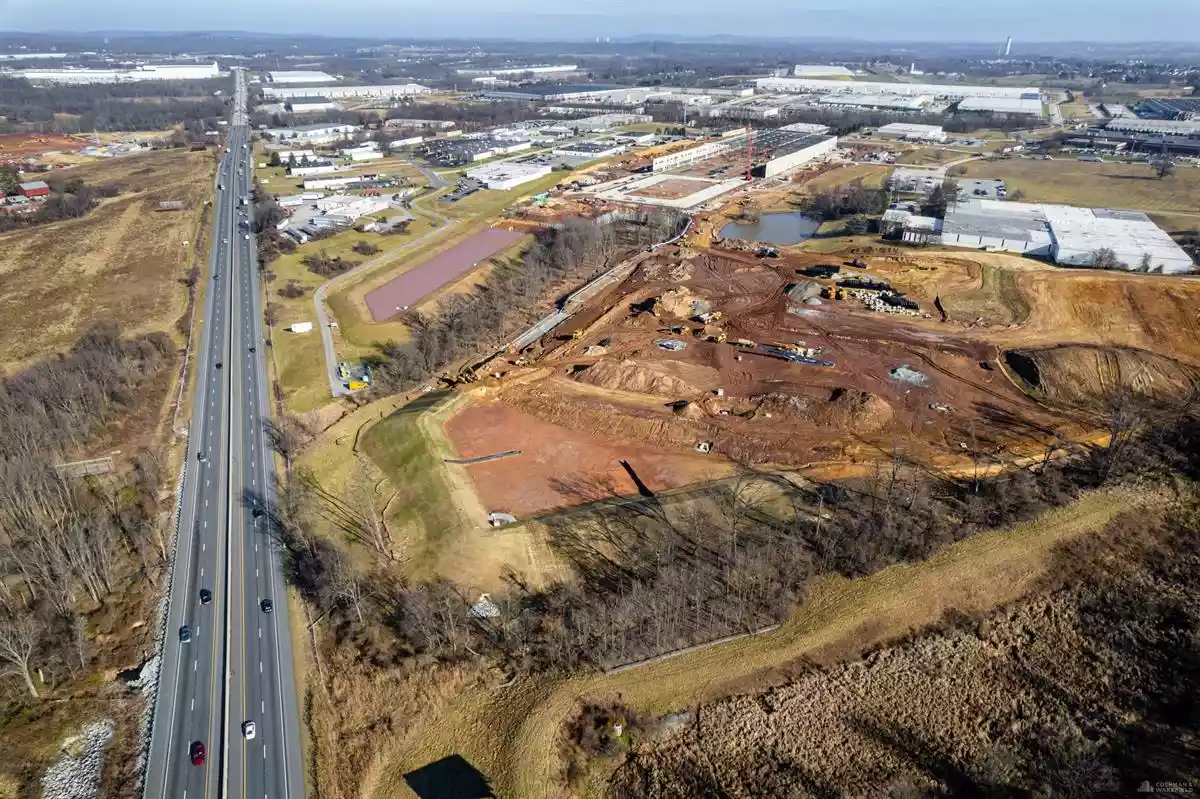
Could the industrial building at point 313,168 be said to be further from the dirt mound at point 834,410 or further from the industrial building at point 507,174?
the dirt mound at point 834,410

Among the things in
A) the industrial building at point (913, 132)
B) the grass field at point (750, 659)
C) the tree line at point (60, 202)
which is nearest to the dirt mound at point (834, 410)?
the grass field at point (750, 659)

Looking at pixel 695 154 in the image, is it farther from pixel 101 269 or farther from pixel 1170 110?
pixel 1170 110

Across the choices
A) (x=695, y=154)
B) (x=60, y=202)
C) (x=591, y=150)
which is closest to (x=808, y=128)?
(x=695, y=154)

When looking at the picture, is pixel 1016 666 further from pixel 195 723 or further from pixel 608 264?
pixel 608 264

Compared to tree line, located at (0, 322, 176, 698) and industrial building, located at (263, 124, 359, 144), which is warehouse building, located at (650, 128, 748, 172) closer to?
industrial building, located at (263, 124, 359, 144)

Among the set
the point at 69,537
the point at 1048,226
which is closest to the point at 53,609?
the point at 69,537

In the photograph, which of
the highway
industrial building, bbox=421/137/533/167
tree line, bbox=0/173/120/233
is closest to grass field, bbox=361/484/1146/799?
the highway
